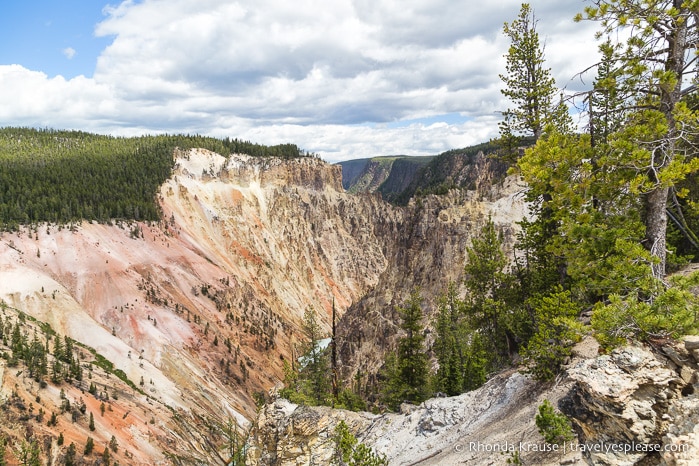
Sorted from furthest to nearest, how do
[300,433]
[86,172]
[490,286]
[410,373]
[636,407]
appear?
[86,172] < [410,373] < [490,286] < [300,433] < [636,407]

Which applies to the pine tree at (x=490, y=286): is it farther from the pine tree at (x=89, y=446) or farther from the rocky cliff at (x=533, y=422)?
the pine tree at (x=89, y=446)

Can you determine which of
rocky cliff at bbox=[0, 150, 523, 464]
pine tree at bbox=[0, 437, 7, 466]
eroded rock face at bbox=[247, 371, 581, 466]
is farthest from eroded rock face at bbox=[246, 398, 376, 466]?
rocky cliff at bbox=[0, 150, 523, 464]

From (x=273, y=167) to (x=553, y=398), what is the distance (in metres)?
89.4

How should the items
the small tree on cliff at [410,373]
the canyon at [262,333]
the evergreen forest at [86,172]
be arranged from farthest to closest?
the evergreen forest at [86,172] < the small tree on cliff at [410,373] < the canyon at [262,333]

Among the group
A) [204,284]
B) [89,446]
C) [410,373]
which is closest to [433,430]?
[410,373]

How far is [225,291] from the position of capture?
6800cm

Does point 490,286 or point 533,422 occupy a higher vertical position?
point 490,286

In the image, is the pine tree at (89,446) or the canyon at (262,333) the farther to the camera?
the pine tree at (89,446)

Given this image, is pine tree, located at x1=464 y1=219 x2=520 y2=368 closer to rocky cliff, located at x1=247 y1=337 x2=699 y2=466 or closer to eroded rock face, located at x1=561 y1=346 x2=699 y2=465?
rocky cliff, located at x1=247 y1=337 x2=699 y2=466

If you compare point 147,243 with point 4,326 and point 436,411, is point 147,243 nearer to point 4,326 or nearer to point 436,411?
point 4,326

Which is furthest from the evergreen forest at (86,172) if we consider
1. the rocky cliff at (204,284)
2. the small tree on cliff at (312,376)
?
the small tree on cliff at (312,376)

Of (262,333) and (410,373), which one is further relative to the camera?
(262,333)

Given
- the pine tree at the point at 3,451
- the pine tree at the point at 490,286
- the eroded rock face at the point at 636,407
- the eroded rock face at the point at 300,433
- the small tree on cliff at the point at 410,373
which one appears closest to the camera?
the eroded rock face at the point at 636,407

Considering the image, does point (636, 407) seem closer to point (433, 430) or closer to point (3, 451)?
point (433, 430)
